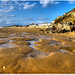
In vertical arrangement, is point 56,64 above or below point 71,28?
below

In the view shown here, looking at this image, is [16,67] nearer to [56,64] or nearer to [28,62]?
[28,62]

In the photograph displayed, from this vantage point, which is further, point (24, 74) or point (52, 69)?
point (52, 69)

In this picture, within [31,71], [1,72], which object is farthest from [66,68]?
[1,72]

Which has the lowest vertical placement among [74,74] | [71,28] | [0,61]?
[74,74]

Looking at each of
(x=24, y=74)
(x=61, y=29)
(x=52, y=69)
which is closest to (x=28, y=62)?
(x=24, y=74)

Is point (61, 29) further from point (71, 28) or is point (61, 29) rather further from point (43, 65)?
point (43, 65)

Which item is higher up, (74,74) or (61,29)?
(61,29)

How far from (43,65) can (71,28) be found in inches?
451

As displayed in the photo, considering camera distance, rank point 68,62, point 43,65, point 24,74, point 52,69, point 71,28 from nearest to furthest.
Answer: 1. point 24,74
2. point 52,69
3. point 43,65
4. point 68,62
5. point 71,28

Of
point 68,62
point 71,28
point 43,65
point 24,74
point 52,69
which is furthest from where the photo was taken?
point 71,28

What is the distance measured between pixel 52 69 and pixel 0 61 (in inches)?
52.5

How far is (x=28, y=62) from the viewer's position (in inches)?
92.9

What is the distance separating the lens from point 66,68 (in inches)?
83.1

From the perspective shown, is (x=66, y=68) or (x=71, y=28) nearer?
(x=66, y=68)
